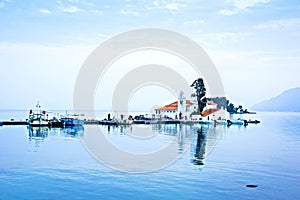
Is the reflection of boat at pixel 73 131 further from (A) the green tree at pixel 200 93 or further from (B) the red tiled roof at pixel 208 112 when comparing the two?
(A) the green tree at pixel 200 93

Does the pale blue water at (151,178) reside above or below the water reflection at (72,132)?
below

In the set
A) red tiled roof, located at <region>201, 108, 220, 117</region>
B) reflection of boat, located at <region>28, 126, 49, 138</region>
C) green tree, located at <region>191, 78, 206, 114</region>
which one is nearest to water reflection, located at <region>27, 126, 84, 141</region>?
reflection of boat, located at <region>28, 126, 49, 138</region>

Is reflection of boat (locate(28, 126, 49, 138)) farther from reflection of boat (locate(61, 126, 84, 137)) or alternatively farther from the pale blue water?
the pale blue water

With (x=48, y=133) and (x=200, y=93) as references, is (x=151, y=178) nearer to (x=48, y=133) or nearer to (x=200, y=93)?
(x=48, y=133)

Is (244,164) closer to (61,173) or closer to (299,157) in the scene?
(299,157)

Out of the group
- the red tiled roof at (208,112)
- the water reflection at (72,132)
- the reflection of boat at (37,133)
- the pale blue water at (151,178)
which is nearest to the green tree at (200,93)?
the red tiled roof at (208,112)

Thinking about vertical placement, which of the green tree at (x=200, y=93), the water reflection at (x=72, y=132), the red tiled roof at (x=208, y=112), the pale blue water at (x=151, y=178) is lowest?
the pale blue water at (x=151, y=178)

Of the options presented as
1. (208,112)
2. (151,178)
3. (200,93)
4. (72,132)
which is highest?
(200,93)

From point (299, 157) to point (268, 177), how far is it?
1317cm

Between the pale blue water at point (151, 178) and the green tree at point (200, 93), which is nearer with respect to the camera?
the pale blue water at point (151, 178)

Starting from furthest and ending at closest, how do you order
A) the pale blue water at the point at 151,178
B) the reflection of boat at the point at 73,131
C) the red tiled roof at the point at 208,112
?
the red tiled roof at the point at 208,112
the reflection of boat at the point at 73,131
the pale blue water at the point at 151,178

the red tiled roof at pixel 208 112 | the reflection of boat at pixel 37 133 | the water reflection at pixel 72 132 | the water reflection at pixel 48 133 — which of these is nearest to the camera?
the water reflection at pixel 48 133

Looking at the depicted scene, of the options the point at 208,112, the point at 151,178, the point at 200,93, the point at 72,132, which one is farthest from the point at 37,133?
the point at 200,93

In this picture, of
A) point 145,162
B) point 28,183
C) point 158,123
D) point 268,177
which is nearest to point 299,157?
point 268,177
